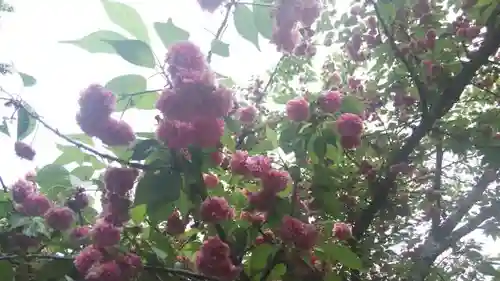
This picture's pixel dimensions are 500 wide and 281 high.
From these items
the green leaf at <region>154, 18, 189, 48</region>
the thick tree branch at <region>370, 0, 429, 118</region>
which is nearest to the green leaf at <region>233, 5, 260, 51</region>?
the green leaf at <region>154, 18, 189, 48</region>

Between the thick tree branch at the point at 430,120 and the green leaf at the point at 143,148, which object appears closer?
the green leaf at the point at 143,148

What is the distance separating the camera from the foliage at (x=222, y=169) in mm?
1016

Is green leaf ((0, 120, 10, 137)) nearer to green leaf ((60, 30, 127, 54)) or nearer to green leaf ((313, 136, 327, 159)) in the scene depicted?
green leaf ((60, 30, 127, 54))

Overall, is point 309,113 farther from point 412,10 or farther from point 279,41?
point 412,10

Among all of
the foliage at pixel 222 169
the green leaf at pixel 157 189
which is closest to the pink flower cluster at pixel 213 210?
the foliage at pixel 222 169

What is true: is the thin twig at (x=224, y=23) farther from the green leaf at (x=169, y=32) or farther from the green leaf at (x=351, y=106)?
Result: the green leaf at (x=351, y=106)

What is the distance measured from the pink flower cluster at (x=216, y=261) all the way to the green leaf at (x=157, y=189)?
157 millimetres

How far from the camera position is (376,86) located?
231 cm

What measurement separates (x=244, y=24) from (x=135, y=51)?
0.24 meters

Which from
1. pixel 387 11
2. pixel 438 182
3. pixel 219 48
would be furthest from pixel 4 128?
pixel 438 182

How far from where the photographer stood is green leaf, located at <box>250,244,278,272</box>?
1187mm

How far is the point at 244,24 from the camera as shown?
3.59 ft

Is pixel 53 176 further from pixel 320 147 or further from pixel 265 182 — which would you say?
pixel 320 147

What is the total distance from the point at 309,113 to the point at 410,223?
143cm
